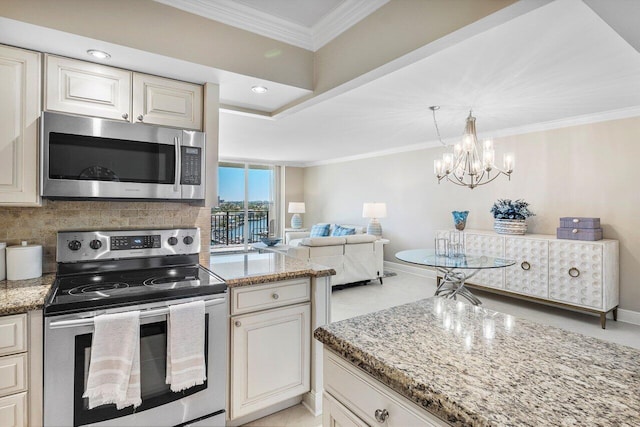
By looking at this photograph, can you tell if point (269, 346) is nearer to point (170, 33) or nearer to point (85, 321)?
point (85, 321)

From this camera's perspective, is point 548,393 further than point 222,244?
No

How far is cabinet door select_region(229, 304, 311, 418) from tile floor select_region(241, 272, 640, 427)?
6.0 inches

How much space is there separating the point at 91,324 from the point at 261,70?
5.73 ft

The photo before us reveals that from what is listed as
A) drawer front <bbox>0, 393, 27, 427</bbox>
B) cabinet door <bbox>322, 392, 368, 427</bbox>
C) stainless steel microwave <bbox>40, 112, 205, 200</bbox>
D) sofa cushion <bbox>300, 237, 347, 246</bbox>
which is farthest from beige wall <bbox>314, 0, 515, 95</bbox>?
sofa cushion <bbox>300, 237, 347, 246</bbox>

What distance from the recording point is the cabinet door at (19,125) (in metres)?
1.71

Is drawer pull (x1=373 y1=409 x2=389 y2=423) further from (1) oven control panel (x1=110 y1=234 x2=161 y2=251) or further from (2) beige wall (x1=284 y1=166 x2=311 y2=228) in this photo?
(2) beige wall (x1=284 y1=166 x2=311 y2=228)

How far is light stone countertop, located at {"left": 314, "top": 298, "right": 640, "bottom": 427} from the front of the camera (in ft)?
2.10

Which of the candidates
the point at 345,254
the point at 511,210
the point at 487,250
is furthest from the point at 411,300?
the point at 511,210

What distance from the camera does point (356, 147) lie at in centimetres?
628

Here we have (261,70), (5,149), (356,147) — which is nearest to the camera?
(5,149)

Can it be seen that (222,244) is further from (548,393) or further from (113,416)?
(548,393)

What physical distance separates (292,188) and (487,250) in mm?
5474

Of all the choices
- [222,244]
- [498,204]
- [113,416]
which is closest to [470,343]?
[113,416]

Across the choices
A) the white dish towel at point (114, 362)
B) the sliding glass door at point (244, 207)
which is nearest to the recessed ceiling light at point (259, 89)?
the white dish towel at point (114, 362)
